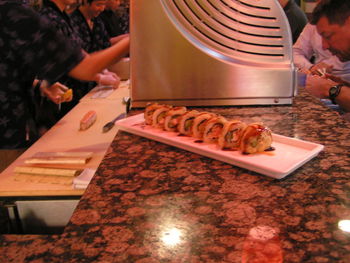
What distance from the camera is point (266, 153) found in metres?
0.93

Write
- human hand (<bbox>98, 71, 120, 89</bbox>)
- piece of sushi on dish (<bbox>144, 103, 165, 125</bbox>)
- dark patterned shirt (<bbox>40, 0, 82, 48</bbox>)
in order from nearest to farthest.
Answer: piece of sushi on dish (<bbox>144, 103, 165, 125</bbox>), human hand (<bbox>98, 71, 120, 89</bbox>), dark patterned shirt (<bbox>40, 0, 82, 48</bbox>)

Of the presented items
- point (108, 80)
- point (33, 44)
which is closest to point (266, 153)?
point (33, 44)

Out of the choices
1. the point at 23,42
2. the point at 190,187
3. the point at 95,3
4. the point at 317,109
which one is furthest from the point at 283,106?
the point at 95,3

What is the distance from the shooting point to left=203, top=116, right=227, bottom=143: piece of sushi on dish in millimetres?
1006

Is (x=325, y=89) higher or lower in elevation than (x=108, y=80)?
higher

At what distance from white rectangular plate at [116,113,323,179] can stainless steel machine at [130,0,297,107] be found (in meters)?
0.33

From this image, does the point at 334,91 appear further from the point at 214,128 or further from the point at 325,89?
the point at 214,128

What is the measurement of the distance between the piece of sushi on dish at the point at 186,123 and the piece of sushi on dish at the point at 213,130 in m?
0.07

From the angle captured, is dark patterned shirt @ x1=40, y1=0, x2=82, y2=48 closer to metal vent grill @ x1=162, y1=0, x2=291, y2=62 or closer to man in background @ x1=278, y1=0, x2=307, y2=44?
metal vent grill @ x1=162, y1=0, x2=291, y2=62

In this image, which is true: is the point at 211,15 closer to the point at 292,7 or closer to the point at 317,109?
the point at 317,109

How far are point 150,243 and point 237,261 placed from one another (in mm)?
139

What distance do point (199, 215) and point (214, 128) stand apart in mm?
388

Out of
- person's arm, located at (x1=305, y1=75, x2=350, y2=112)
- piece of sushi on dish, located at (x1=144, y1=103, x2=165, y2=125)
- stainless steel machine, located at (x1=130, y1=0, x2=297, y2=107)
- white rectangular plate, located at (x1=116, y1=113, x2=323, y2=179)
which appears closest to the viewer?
white rectangular plate, located at (x1=116, y1=113, x2=323, y2=179)

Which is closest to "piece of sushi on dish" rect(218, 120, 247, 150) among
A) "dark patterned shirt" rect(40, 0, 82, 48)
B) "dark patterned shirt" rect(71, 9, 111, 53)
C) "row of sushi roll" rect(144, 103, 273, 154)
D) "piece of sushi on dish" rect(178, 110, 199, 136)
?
"row of sushi roll" rect(144, 103, 273, 154)
